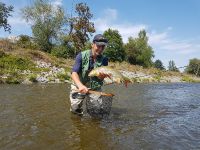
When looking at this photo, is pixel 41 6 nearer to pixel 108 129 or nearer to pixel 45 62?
pixel 45 62

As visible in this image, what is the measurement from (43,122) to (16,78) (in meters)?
19.5

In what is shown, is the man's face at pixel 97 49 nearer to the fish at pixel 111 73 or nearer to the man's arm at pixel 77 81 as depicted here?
the fish at pixel 111 73

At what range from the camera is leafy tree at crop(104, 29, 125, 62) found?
7195 centimetres

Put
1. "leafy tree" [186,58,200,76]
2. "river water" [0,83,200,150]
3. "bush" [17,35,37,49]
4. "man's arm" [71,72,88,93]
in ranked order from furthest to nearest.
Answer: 1. "leafy tree" [186,58,200,76]
2. "bush" [17,35,37,49]
3. "man's arm" [71,72,88,93]
4. "river water" [0,83,200,150]

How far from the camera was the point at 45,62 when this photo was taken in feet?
135

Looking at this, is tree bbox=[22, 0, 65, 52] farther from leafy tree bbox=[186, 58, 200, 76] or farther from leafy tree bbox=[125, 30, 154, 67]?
leafy tree bbox=[186, 58, 200, 76]

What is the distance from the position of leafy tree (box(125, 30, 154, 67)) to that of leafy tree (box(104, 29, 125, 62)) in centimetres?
675

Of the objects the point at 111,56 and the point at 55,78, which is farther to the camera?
the point at 111,56

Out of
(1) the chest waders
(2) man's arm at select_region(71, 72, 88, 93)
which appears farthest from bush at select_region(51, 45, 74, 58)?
(2) man's arm at select_region(71, 72, 88, 93)

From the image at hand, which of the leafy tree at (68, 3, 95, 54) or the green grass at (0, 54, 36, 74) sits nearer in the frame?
the green grass at (0, 54, 36, 74)

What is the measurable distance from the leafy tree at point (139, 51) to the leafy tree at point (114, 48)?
266 inches

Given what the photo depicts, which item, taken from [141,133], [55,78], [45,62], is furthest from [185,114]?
[45,62]

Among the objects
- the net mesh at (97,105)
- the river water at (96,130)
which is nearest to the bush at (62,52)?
the river water at (96,130)

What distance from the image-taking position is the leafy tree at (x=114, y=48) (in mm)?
71950
